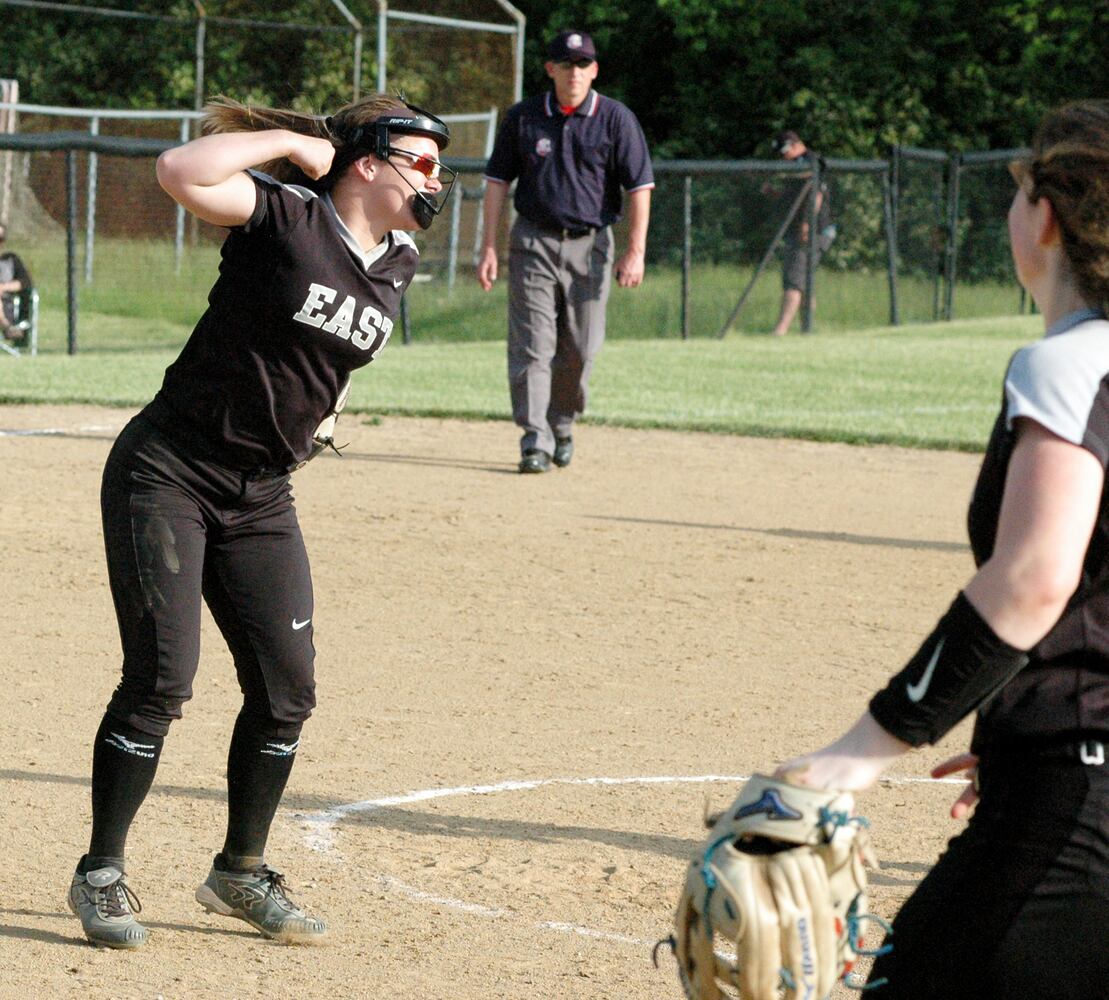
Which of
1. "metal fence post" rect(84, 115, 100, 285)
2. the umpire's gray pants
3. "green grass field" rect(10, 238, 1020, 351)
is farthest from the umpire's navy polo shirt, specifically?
"green grass field" rect(10, 238, 1020, 351)

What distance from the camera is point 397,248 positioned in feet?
13.5

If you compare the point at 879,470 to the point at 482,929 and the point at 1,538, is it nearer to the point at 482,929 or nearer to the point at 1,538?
the point at 1,538

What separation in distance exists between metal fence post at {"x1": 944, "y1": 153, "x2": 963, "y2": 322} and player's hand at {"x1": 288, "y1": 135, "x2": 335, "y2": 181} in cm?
1985

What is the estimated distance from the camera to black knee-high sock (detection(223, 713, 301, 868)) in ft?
13.1

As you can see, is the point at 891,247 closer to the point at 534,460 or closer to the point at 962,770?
the point at 534,460

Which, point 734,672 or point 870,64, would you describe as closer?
point 734,672

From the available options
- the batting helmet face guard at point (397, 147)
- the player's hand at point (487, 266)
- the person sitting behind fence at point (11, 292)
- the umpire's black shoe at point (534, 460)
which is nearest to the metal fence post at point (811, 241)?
the person sitting behind fence at point (11, 292)

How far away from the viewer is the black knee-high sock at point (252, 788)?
4.00 metres

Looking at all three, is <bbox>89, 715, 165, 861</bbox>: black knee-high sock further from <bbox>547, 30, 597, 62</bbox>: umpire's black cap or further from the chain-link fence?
the chain-link fence

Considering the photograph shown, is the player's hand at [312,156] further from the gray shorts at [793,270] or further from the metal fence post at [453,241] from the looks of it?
the gray shorts at [793,270]

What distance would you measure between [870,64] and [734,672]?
29437 mm

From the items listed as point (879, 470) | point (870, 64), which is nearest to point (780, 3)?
point (870, 64)

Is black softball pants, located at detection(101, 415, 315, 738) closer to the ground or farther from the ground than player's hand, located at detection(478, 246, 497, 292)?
closer to the ground

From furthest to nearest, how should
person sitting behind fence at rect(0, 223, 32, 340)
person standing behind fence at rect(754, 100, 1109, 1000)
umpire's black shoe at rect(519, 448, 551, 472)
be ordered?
1. person sitting behind fence at rect(0, 223, 32, 340)
2. umpire's black shoe at rect(519, 448, 551, 472)
3. person standing behind fence at rect(754, 100, 1109, 1000)
